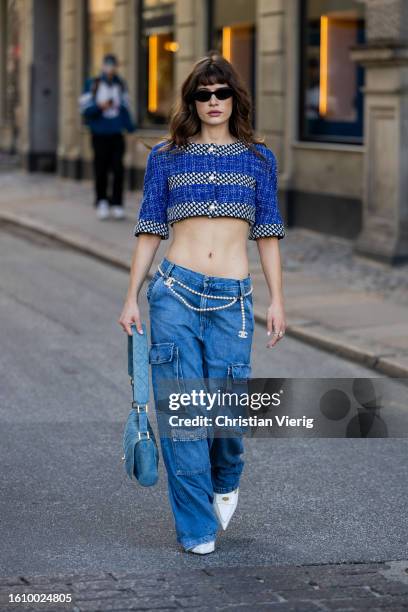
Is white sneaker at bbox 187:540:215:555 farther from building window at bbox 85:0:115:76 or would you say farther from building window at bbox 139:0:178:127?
building window at bbox 85:0:115:76

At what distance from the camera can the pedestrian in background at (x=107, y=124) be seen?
17.4 m

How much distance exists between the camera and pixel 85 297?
11.9 meters

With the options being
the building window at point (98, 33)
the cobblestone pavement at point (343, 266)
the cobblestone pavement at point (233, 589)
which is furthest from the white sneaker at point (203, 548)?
the building window at point (98, 33)

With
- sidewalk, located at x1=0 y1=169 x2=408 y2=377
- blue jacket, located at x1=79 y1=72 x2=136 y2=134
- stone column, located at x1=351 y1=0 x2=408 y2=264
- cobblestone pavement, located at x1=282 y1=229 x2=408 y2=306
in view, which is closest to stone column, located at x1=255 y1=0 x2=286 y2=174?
sidewalk, located at x1=0 y1=169 x2=408 y2=377

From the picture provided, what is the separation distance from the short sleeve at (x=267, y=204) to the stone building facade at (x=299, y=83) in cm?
693

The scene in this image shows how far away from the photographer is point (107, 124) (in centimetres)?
1755

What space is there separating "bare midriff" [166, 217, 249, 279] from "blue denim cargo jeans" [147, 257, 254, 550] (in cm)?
3

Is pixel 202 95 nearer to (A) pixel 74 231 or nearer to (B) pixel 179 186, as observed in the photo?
(B) pixel 179 186

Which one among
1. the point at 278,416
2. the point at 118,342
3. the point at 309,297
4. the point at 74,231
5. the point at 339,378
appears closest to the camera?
the point at 278,416

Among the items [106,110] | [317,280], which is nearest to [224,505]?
[317,280]

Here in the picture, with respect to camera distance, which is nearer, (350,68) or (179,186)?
(179,186)

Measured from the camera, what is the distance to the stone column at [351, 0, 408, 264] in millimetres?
13656

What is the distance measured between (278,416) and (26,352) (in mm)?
4150

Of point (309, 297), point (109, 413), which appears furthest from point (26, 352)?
point (309, 297)
